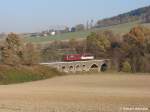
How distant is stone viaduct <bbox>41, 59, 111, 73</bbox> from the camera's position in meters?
92.1

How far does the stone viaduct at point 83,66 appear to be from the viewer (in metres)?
92.1

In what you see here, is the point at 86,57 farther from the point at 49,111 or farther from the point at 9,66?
the point at 49,111

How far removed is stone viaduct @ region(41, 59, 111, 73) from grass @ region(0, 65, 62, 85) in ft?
42.8

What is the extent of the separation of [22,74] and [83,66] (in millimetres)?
32322

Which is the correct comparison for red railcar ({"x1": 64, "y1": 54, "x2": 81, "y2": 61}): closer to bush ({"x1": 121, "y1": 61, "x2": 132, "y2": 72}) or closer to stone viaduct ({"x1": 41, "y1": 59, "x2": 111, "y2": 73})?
stone viaduct ({"x1": 41, "y1": 59, "x2": 111, "y2": 73})

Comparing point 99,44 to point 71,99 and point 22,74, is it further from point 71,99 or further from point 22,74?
point 71,99

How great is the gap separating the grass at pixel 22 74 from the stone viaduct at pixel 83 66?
13060mm

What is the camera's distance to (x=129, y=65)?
302ft

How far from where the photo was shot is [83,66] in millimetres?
100000

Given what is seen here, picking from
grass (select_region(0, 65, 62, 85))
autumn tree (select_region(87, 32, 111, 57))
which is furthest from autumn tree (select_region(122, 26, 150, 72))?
grass (select_region(0, 65, 62, 85))

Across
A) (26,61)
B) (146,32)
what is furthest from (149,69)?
(26,61)

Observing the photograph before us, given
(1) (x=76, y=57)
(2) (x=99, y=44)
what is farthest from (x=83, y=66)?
(2) (x=99, y=44)

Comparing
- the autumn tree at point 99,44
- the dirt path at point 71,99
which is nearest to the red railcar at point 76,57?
the autumn tree at point 99,44

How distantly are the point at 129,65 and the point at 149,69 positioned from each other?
453 centimetres
